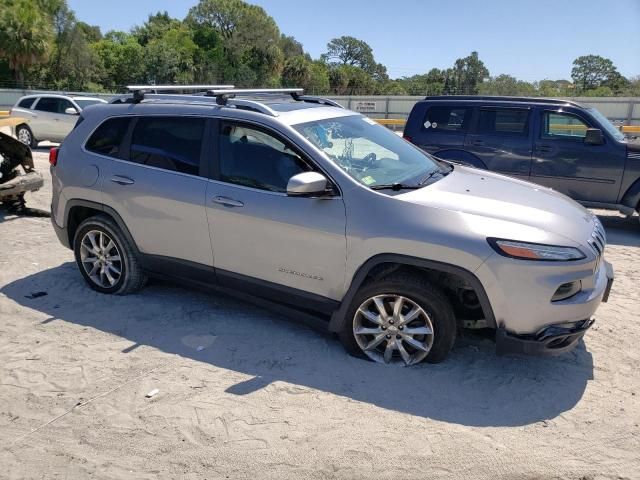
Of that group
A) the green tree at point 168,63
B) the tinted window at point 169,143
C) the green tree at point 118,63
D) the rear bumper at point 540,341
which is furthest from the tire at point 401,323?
the green tree at point 118,63

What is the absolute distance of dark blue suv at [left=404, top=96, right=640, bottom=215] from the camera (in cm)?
804

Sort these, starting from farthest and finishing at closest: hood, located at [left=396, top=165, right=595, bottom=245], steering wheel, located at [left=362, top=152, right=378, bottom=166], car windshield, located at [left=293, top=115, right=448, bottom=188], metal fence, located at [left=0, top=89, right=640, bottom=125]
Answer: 1. metal fence, located at [left=0, top=89, right=640, bottom=125]
2. steering wheel, located at [left=362, top=152, right=378, bottom=166]
3. car windshield, located at [left=293, top=115, right=448, bottom=188]
4. hood, located at [left=396, top=165, right=595, bottom=245]

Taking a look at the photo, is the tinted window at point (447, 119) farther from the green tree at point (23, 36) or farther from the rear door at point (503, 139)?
the green tree at point (23, 36)

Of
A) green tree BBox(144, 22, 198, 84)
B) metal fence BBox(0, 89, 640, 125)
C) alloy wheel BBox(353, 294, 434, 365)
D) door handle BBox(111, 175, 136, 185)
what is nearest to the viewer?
alloy wheel BBox(353, 294, 434, 365)

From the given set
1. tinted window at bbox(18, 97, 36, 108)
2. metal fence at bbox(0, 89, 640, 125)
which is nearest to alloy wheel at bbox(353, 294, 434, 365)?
tinted window at bbox(18, 97, 36, 108)

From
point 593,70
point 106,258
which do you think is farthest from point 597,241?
point 593,70

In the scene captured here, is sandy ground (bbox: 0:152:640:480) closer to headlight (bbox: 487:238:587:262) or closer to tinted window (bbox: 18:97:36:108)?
headlight (bbox: 487:238:587:262)

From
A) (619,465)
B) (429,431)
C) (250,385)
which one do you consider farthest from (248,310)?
(619,465)

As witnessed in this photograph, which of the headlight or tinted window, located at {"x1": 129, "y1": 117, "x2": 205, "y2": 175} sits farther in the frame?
tinted window, located at {"x1": 129, "y1": 117, "x2": 205, "y2": 175}

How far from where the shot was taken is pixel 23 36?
143ft

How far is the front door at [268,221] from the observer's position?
398 centimetres

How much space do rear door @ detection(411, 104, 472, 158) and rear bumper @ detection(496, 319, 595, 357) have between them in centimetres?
551

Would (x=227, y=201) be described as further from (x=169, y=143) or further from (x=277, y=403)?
(x=277, y=403)

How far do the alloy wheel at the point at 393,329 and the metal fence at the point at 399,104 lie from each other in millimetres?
18746
